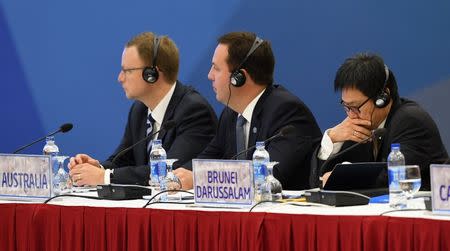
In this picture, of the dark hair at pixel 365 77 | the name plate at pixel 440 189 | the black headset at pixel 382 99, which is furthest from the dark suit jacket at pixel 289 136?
the name plate at pixel 440 189

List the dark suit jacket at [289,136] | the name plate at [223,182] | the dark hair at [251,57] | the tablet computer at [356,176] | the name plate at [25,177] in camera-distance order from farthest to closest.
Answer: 1. the dark hair at [251,57]
2. the dark suit jacket at [289,136]
3. the name plate at [25,177]
4. the tablet computer at [356,176]
5. the name plate at [223,182]

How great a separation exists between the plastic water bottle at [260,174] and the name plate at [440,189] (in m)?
0.72

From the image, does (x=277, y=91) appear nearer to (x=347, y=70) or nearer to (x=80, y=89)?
(x=347, y=70)

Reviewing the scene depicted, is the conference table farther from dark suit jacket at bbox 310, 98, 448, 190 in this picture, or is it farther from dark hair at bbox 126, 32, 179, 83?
dark hair at bbox 126, 32, 179, 83

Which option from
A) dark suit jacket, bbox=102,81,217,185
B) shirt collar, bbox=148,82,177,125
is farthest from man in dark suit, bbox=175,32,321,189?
shirt collar, bbox=148,82,177,125

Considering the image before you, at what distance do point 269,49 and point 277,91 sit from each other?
221mm

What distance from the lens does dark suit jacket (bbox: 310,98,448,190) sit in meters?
4.07

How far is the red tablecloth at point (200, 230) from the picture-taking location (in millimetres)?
2988

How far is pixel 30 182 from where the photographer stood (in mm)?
3822

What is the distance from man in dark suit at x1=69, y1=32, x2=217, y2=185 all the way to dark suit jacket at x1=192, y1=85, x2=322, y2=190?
1.36ft

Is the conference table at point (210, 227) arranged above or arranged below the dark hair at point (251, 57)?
below

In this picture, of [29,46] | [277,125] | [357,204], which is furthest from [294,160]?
[29,46]

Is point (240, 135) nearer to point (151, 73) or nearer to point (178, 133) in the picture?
point (178, 133)

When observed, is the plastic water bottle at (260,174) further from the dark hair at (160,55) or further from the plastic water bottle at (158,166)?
the dark hair at (160,55)
